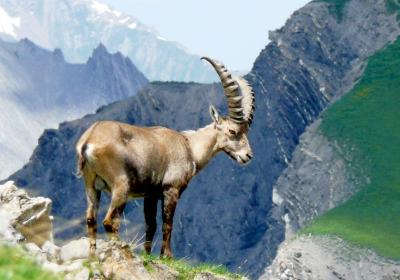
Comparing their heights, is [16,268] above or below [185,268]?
above

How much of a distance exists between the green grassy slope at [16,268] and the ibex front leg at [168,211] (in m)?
8.55

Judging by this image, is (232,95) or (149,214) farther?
(232,95)

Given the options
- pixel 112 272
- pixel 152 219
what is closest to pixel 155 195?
pixel 152 219

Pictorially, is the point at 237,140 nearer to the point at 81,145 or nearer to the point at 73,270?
the point at 81,145

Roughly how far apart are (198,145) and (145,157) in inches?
153

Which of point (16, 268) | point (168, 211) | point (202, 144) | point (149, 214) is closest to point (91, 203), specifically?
point (149, 214)

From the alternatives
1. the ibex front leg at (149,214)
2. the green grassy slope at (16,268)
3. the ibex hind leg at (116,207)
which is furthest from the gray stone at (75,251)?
the green grassy slope at (16,268)

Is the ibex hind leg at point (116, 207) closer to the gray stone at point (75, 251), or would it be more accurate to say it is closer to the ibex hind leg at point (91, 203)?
the ibex hind leg at point (91, 203)

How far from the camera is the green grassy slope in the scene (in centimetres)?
1294

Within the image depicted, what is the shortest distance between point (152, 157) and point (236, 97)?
4819 millimetres

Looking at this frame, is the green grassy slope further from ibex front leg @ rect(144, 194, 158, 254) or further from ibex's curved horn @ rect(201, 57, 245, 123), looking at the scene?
ibex's curved horn @ rect(201, 57, 245, 123)

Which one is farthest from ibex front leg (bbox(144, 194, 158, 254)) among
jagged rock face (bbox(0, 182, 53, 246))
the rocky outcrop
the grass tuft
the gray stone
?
the gray stone

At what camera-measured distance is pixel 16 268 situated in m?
13.7

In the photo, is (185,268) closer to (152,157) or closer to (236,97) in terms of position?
(152,157)
